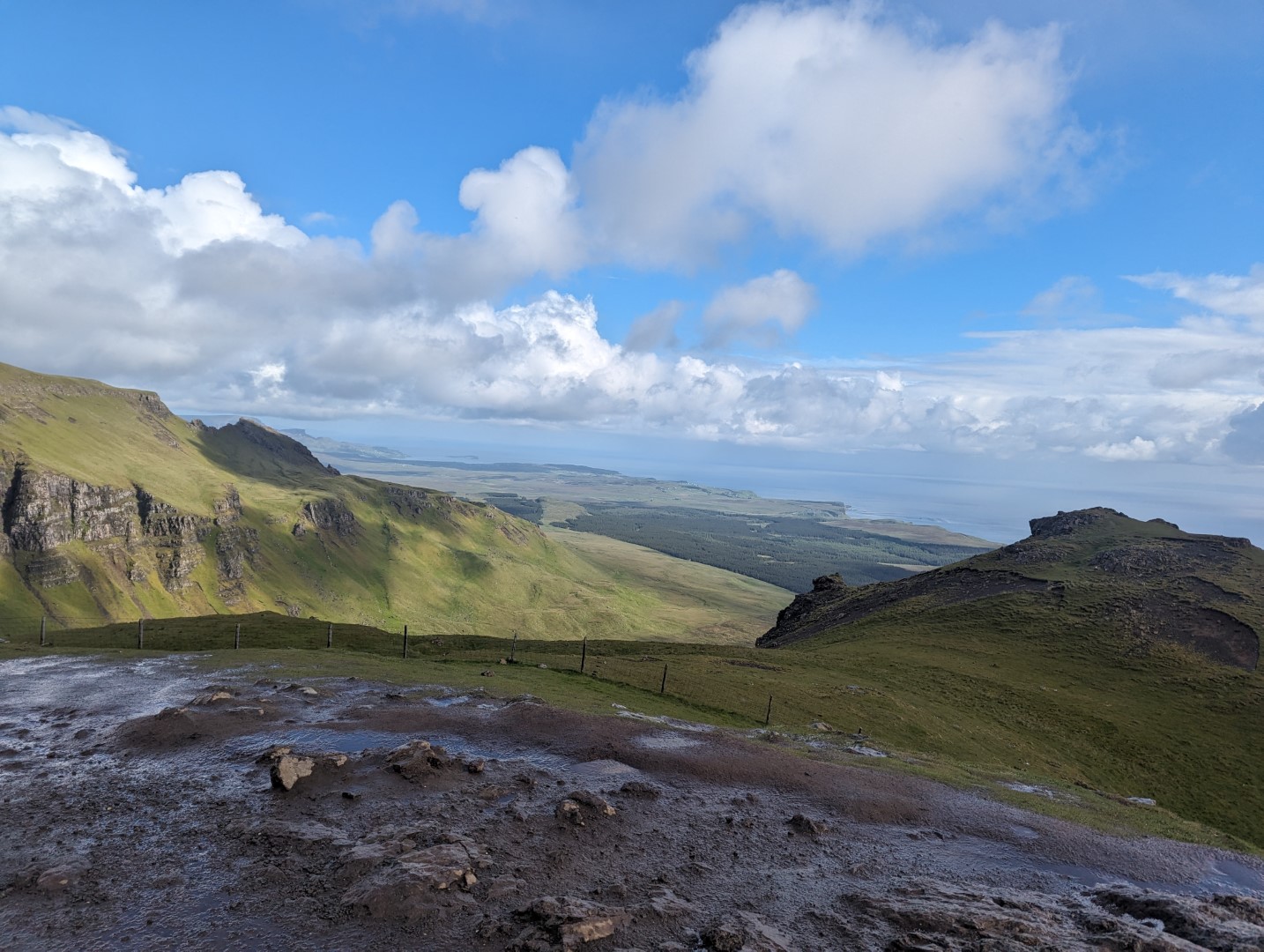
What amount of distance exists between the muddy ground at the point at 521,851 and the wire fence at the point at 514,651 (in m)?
15.4

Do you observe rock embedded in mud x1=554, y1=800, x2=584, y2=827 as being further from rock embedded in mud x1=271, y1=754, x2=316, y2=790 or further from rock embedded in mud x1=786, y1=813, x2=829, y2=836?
rock embedded in mud x1=271, y1=754, x2=316, y2=790

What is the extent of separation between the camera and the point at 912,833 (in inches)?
821

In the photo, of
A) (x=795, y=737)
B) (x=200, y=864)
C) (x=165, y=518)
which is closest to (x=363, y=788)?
(x=200, y=864)

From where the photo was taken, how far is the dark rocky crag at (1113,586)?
2908 inches

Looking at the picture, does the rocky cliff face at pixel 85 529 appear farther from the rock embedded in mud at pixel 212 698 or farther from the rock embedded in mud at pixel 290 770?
the rock embedded in mud at pixel 290 770

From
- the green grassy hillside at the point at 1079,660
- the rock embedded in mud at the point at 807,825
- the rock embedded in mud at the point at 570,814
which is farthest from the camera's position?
the green grassy hillside at the point at 1079,660

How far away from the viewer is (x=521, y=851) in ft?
56.0

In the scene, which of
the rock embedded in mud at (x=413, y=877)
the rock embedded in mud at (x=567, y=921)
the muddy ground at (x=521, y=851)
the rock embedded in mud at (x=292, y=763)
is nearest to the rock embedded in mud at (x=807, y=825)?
Result: the muddy ground at (x=521, y=851)

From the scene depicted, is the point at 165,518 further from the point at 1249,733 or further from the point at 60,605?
the point at 1249,733

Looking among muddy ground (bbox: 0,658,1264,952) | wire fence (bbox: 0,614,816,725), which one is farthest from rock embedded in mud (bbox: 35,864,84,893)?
wire fence (bbox: 0,614,816,725)

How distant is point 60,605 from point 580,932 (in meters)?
203

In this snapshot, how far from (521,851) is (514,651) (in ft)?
126

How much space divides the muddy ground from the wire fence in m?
15.4

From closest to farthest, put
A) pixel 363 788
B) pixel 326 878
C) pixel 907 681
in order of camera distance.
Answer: pixel 326 878 → pixel 363 788 → pixel 907 681
